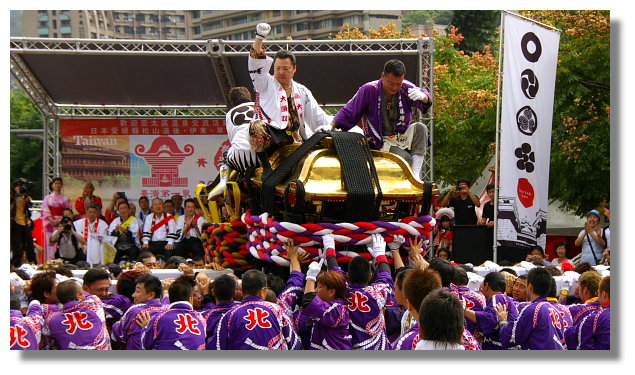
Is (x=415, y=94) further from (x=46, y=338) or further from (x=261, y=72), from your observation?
(x=46, y=338)

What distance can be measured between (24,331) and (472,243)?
620cm

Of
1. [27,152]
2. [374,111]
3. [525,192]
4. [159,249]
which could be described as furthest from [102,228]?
[27,152]

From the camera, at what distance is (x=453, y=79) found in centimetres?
2089

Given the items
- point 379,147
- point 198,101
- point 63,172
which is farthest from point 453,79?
point 379,147

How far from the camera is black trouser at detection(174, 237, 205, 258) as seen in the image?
10344 millimetres

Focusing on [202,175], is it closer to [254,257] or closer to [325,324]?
[254,257]

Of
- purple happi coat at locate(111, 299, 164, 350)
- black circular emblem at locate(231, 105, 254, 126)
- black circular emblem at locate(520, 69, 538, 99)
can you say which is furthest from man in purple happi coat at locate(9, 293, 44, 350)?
black circular emblem at locate(520, 69, 538, 99)

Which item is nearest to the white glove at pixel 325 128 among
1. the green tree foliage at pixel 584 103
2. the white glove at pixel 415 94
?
the white glove at pixel 415 94

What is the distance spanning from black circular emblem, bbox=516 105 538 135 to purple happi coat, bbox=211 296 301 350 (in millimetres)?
5392

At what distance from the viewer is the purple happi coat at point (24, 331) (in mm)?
5043

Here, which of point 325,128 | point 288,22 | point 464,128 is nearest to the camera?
point 325,128

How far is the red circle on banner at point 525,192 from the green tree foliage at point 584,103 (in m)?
2.81

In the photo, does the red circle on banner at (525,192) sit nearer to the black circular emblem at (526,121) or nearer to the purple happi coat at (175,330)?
the black circular emblem at (526,121)

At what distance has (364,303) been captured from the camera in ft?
18.0
